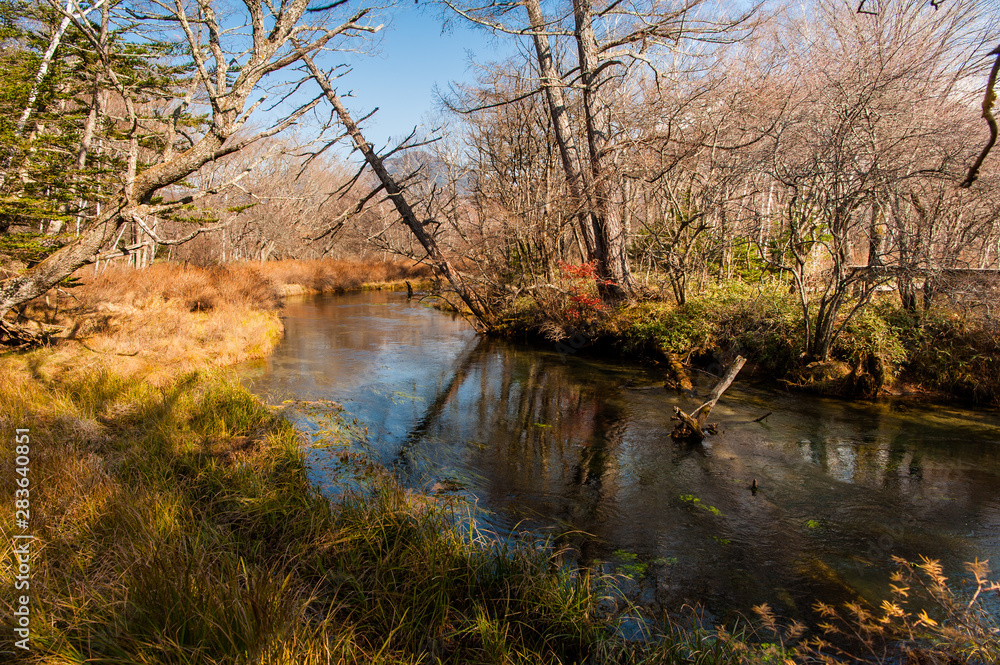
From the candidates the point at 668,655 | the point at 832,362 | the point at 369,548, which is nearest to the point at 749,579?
the point at 668,655

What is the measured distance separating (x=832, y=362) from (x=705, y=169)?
17.2 ft

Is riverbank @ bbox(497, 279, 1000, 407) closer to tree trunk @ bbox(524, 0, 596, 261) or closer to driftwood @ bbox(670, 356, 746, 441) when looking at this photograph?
tree trunk @ bbox(524, 0, 596, 261)

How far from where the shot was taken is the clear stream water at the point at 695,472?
13.7ft

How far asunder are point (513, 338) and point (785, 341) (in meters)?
7.66

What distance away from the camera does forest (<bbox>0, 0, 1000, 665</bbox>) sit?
2848mm

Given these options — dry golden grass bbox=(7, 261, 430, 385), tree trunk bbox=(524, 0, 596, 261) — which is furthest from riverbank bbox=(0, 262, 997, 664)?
tree trunk bbox=(524, 0, 596, 261)

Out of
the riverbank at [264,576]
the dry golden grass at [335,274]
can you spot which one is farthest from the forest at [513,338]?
the dry golden grass at [335,274]

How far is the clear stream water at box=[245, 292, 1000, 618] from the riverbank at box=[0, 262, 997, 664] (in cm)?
68

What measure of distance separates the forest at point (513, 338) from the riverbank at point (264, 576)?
0.09 ft

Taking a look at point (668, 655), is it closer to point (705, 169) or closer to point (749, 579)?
point (749, 579)

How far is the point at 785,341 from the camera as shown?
9.83 meters

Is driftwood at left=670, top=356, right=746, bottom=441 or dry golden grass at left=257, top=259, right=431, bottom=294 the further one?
dry golden grass at left=257, top=259, right=431, bottom=294

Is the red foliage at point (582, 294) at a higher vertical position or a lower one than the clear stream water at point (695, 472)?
higher

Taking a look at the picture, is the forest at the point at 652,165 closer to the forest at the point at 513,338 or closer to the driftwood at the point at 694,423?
the forest at the point at 513,338
